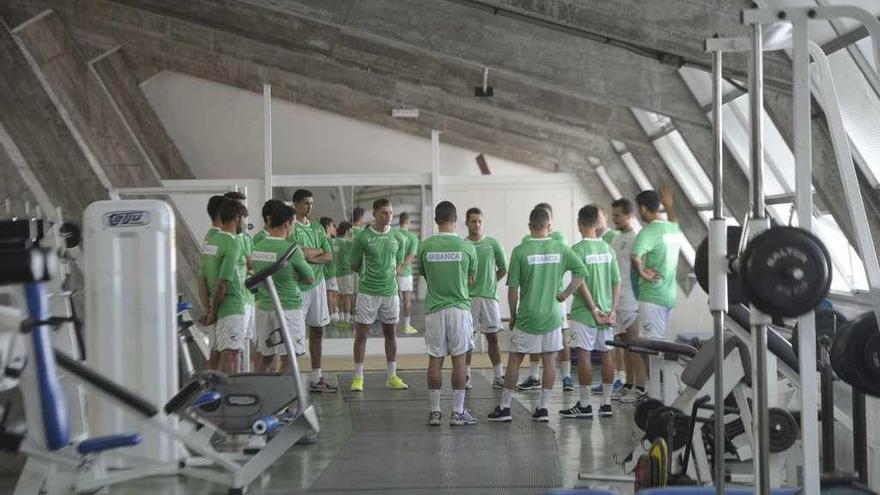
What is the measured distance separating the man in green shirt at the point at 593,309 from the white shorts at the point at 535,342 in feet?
0.96

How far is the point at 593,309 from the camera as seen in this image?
8.07 m

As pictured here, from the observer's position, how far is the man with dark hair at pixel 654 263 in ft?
26.9

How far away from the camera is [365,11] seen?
7.86 m

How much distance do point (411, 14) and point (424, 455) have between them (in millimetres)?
3221

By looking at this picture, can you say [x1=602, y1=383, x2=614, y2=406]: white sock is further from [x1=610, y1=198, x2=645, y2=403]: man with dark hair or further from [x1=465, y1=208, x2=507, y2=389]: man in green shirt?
[x1=465, y1=208, x2=507, y2=389]: man in green shirt

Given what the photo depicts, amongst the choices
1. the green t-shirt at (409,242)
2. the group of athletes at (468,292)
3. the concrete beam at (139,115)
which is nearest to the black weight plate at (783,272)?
the group of athletes at (468,292)

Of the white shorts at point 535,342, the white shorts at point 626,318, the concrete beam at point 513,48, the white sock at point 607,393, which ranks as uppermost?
the concrete beam at point 513,48

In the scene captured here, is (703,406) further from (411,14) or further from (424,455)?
(411,14)

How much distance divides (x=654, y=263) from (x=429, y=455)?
269 centimetres

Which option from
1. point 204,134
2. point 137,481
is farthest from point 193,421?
point 204,134

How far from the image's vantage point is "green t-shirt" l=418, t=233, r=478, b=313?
7.46m

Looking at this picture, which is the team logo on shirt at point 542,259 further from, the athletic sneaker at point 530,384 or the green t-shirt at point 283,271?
the athletic sneaker at point 530,384

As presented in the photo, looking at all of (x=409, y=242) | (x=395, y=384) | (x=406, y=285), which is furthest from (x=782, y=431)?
(x=406, y=285)

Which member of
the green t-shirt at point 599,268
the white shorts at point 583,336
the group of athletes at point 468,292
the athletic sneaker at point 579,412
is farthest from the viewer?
the green t-shirt at point 599,268
